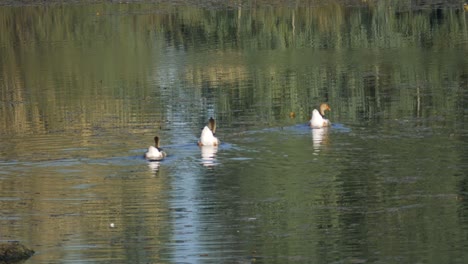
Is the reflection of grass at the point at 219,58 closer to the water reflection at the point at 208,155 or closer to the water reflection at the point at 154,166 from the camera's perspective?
the water reflection at the point at 208,155

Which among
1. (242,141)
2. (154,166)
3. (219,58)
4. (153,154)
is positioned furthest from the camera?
(219,58)

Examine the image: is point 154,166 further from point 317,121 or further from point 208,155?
point 317,121

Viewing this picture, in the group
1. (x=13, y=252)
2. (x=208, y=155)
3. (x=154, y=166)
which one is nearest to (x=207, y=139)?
(x=208, y=155)

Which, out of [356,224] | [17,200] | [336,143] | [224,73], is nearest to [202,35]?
[224,73]

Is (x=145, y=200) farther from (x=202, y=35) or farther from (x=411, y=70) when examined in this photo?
(x=202, y=35)

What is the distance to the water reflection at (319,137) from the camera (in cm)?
1884

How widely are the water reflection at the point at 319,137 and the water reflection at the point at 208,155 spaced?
1652 mm

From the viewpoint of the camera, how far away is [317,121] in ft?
66.3

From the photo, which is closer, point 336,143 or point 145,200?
point 145,200

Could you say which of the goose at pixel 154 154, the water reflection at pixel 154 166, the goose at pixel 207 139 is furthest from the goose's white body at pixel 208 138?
the water reflection at pixel 154 166

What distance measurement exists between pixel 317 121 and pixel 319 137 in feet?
2.30

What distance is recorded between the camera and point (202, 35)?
35625 millimetres

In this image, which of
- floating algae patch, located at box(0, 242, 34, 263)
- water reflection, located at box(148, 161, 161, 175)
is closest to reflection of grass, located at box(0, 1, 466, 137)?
water reflection, located at box(148, 161, 161, 175)

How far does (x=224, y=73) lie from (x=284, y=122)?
24.4 ft
